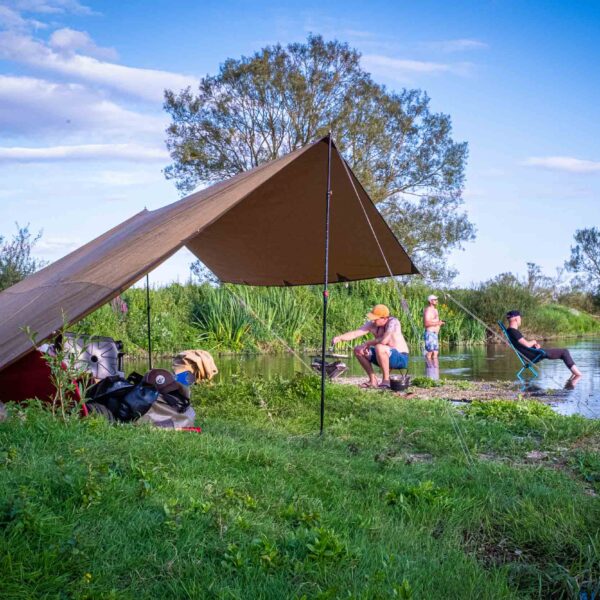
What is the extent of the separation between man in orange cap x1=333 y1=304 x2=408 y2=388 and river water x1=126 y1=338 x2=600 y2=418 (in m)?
0.97

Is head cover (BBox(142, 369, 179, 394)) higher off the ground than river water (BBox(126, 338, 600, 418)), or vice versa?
head cover (BBox(142, 369, 179, 394))

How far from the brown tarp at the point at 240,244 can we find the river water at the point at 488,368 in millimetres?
1514

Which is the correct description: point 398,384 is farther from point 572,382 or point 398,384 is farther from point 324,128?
point 324,128

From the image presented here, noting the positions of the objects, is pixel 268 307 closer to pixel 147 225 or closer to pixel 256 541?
pixel 147 225

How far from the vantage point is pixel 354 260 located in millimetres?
8633

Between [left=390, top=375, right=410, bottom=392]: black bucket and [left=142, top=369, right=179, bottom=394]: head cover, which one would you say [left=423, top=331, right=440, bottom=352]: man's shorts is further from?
[left=142, top=369, right=179, bottom=394]: head cover

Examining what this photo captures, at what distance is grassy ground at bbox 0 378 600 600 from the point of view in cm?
289

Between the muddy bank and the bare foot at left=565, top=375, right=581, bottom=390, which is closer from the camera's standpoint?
the muddy bank

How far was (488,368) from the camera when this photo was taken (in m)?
15.8

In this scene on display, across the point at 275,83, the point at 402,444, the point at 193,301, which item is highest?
the point at 275,83

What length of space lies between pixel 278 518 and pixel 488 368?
1293 centimetres

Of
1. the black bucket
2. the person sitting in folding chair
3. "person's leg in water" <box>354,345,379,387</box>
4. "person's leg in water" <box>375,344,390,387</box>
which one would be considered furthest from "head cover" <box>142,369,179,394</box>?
the person sitting in folding chair

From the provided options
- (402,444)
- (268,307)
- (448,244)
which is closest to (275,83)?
(448,244)

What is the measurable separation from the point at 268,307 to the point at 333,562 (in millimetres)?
16754
